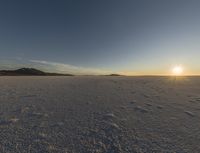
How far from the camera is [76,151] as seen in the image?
2.10 meters

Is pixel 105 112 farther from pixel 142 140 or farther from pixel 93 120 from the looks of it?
pixel 142 140

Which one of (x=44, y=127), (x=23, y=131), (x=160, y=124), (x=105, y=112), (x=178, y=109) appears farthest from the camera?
(x=178, y=109)

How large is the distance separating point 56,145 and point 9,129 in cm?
125

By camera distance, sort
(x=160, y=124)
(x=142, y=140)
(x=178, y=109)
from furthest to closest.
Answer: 1. (x=178, y=109)
2. (x=160, y=124)
3. (x=142, y=140)

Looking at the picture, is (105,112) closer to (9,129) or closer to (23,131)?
(23,131)

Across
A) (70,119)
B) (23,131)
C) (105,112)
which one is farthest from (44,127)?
(105,112)

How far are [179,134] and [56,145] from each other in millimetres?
2534

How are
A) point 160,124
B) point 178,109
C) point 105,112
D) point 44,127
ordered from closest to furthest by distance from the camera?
1. point 44,127
2. point 160,124
3. point 105,112
4. point 178,109

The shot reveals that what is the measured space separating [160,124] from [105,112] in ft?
5.03

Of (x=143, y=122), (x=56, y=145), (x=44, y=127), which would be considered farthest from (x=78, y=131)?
(x=143, y=122)

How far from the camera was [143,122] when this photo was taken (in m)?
3.22

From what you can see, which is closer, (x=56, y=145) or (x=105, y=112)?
(x=56, y=145)

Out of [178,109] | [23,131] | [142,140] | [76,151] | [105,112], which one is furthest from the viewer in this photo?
[178,109]

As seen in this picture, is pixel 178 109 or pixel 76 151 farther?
pixel 178 109
